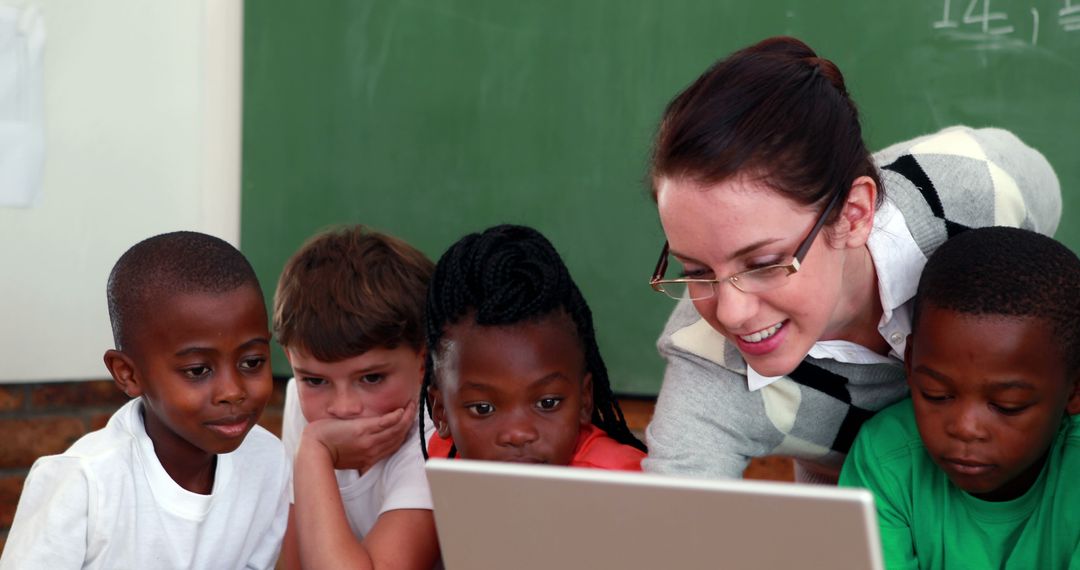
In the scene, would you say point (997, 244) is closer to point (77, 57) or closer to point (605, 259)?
point (605, 259)

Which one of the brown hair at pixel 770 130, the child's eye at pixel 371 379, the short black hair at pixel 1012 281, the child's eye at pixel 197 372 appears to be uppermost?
the brown hair at pixel 770 130

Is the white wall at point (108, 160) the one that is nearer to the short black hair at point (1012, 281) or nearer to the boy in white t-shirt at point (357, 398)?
the boy in white t-shirt at point (357, 398)

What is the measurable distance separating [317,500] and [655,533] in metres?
1.10

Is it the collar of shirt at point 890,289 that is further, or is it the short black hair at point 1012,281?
the collar of shirt at point 890,289

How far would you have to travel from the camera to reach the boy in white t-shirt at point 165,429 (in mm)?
1781

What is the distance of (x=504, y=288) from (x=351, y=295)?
43 cm

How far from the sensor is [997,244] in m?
1.53

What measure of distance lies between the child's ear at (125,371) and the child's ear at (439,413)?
47 centimetres

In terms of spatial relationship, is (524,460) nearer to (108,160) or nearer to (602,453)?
(602,453)

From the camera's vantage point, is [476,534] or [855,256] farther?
[855,256]

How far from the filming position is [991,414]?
1.45m

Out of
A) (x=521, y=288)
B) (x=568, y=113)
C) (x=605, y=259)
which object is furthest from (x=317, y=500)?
(x=568, y=113)

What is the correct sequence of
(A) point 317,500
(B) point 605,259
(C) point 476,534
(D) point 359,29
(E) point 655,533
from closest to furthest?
1. (E) point 655,533
2. (C) point 476,534
3. (A) point 317,500
4. (B) point 605,259
5. (D) point 359,29

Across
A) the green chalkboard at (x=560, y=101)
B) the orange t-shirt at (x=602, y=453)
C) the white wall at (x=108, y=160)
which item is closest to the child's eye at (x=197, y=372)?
the orange t-shirt at (x=602, y=453)
